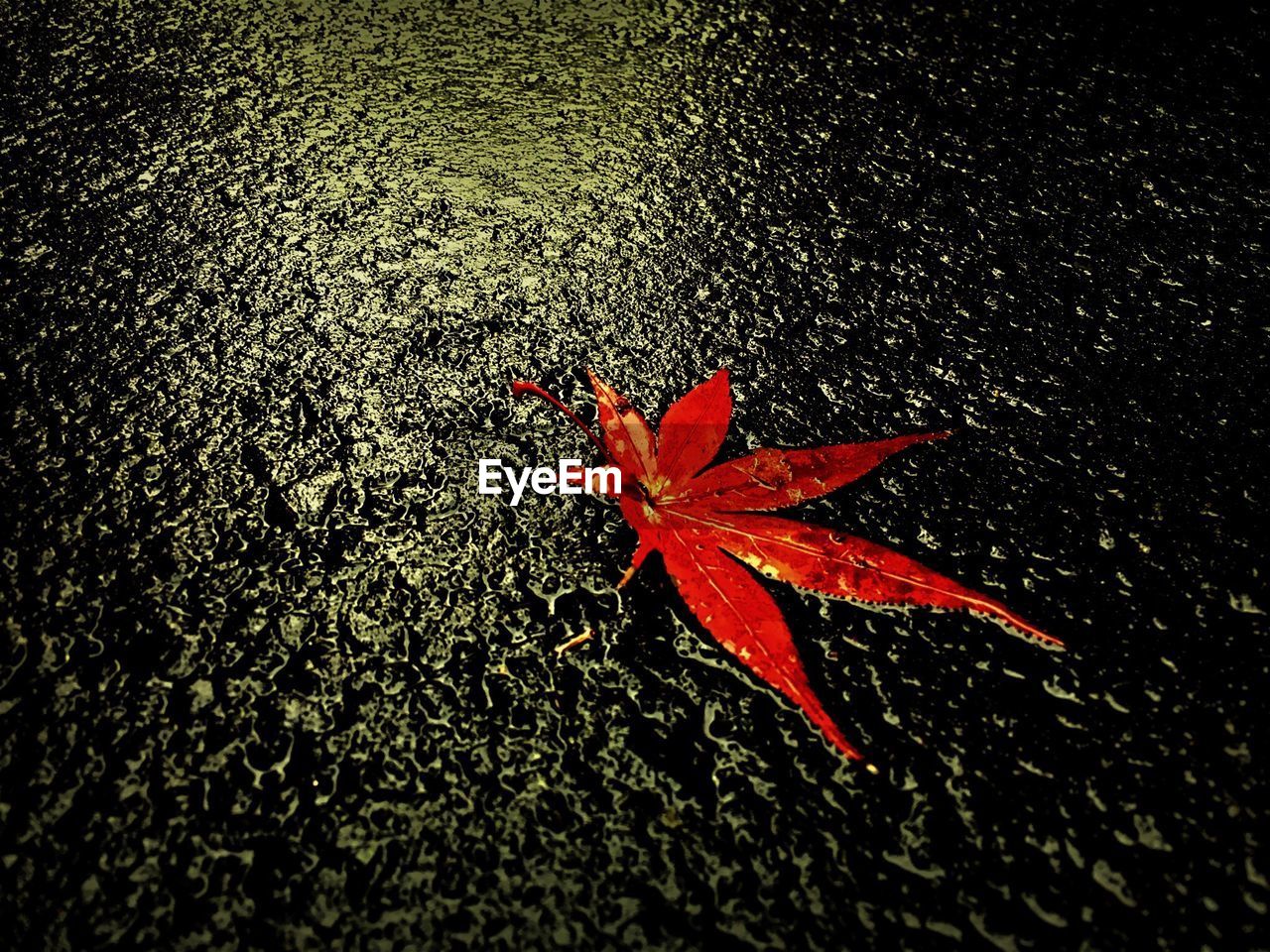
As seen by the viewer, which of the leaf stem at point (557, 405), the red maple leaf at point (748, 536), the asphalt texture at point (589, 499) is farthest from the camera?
the leaf stem at point (557, 405)

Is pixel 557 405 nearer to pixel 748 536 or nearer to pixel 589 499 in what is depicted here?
pixel 589 499

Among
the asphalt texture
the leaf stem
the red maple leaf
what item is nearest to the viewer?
the asphalt texture

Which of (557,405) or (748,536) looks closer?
(748,536)

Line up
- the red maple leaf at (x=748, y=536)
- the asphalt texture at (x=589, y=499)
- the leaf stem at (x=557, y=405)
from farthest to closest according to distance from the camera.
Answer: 1. the leaf stem at (x=557, y=405)
2. the red maple leaf at (x=748, y=536)
3. the asphalt texture at (x=589, y=499)

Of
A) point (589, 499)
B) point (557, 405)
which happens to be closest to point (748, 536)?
point (589, 499)

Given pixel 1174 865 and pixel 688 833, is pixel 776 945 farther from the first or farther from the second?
pixel 1174 865
